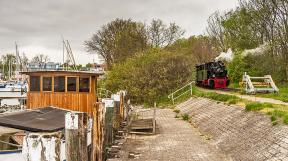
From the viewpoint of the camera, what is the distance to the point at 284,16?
123ft

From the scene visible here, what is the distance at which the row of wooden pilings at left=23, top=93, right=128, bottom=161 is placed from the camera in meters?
7.69

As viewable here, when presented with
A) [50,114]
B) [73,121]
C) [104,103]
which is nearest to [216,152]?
[104,103]

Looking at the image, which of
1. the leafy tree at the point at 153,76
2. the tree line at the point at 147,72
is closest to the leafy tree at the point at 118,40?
the tree line at the point at 147,72

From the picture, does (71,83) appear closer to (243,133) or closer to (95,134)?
(95,134)

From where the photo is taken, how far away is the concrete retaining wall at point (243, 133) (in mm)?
13823

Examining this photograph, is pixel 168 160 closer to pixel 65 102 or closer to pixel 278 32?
pixel 65 102

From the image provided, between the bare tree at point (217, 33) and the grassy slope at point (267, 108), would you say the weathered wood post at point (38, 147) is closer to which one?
the grassy slope at point (267, 108)

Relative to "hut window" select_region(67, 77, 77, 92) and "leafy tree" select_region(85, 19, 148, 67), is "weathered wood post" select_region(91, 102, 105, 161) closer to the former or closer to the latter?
"hut window" select_region(67, 77, 77, 92)

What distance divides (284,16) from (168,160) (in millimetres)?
26076

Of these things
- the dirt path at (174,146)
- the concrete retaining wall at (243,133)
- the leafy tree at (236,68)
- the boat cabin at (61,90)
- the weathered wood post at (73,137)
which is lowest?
the dirt path at (174,146)

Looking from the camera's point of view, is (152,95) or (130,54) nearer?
(152,95)

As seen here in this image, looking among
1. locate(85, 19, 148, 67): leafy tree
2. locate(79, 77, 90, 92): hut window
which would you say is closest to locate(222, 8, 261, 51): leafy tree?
locate(85, 19, 148, 67): leafy tree

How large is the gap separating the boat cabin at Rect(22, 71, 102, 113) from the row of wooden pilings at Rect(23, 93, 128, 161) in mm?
2847

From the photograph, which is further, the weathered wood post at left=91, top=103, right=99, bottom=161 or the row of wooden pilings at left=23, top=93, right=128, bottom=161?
the weathered wood post at left=91, top=103, right=99, bottom=161
